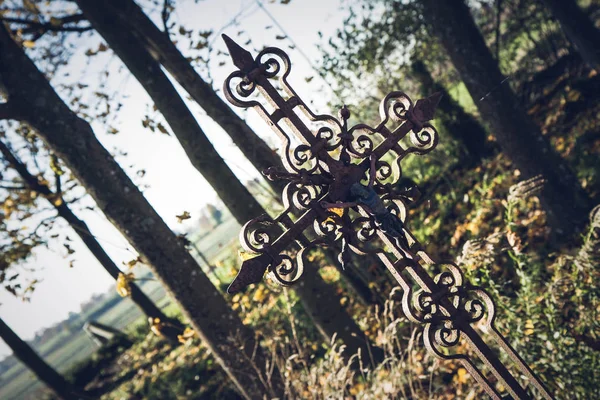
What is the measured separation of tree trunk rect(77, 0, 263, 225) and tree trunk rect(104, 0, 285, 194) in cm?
18

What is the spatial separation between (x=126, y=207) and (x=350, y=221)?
2426mm

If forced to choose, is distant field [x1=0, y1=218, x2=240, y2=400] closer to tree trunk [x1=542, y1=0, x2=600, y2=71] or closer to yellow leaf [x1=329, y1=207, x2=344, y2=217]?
tree trunk [x1=542, y1=0, x2=600, y2=71]

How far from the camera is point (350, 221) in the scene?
158 centimetres

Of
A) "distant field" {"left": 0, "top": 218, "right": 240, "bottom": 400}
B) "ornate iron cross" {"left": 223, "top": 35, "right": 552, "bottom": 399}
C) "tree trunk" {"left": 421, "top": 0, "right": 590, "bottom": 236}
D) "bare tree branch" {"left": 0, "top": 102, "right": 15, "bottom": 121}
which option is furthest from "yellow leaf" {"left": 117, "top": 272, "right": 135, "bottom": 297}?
"distant field" {"left": 0, "top": 218, "right": 240, "bottom": 400}

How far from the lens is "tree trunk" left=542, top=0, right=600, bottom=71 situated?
529 cm

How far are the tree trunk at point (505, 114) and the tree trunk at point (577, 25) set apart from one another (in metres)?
2.45

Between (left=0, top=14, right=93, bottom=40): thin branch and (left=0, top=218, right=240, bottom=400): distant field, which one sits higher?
(left=0, top=14, right=93, bottom=40): thin branch

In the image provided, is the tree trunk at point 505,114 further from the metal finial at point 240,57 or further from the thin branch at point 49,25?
the thin branch at point 49,25

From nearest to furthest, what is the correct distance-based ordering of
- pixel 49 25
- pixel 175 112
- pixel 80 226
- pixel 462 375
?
1. pixel 462 375
2. pixel 175 112
3. pixel 49 25
4. pixel 80 226

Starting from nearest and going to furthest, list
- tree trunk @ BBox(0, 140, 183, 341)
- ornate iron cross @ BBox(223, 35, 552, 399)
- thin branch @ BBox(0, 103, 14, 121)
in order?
ornate iron cross @ BBox(223, 35, 552, 399) < thin branch @ BBox(0, 103, 14, 121) < tree trunk @ BBox(0, 140, 183, 341)

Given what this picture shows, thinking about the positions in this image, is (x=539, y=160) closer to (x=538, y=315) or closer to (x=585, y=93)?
(x=538, y=315)

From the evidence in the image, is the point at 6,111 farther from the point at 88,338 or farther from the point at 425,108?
the point at 88,338

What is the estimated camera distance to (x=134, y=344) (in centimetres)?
1161

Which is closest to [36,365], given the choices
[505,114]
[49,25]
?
[49,25]
